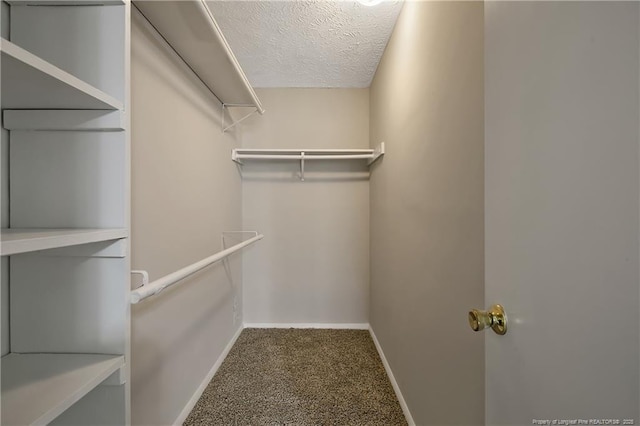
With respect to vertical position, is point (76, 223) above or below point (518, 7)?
below

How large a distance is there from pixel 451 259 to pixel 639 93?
736 millimetres

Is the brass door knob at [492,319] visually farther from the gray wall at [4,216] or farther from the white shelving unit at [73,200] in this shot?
the gray wall at [4,216]

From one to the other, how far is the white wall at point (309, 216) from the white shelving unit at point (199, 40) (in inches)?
34.3

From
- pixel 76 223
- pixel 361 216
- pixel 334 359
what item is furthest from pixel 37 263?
pixel 361 216

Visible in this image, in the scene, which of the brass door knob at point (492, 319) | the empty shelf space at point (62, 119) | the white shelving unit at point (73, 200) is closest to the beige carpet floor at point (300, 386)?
the white shelving unit at point (73, 200)

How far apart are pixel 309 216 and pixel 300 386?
1461mm

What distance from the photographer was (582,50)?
1.24 feet

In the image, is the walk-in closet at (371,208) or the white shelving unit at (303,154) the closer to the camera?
the walk-in closet at (371,208)

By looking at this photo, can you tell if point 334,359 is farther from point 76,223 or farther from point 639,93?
point 639,93

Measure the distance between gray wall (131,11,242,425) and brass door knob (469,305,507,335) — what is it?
1.24m

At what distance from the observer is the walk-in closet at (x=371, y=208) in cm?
38

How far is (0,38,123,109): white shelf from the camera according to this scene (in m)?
0.50

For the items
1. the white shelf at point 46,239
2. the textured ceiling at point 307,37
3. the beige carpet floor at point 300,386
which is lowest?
the beige carpet floor at point 300,386

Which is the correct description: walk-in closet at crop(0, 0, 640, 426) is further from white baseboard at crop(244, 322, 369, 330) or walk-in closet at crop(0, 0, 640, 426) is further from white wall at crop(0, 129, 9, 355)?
white baseboard at crop(244, 322, 369, 330)
